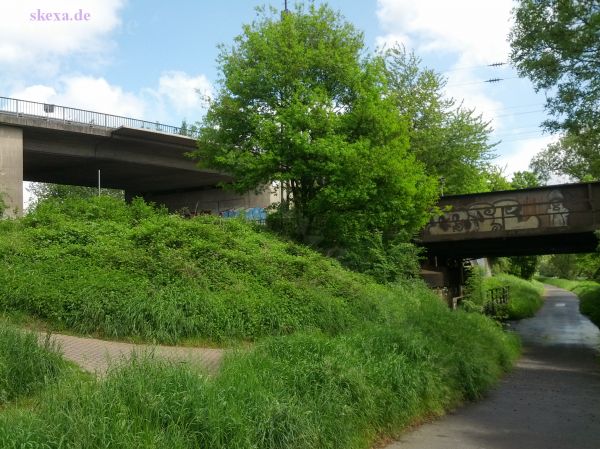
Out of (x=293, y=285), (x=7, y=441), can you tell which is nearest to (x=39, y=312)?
(x=293, y=285)

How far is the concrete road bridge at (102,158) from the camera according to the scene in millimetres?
25969

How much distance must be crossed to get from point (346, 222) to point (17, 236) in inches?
395

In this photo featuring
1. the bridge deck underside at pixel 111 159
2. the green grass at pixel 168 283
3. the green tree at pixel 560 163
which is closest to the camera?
the green grass at pixel 168 283

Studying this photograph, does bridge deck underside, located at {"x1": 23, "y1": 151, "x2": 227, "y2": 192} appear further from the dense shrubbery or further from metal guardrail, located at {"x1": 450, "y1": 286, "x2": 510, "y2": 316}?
metal guardrail, located at {"x1": 450, "y1": 286, "x2": 510, "y2": 316}

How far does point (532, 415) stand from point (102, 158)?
85.3 ft

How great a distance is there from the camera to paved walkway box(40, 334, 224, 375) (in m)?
8.27

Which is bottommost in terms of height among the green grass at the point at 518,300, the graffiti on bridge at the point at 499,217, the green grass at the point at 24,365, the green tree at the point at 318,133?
the green grass at the point at 518,300

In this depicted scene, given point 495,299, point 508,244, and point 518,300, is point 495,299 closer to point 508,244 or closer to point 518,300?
point 518,300

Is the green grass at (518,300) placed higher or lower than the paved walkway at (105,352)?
lower

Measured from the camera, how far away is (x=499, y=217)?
24.2 metres

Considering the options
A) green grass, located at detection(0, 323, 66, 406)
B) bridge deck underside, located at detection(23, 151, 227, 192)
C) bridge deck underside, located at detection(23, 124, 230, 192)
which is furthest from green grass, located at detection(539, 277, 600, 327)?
green grass, located at detection(0, 323, 66, 406)

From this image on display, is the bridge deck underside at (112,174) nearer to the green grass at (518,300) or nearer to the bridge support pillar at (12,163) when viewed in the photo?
the bridge support pillar at (12,163)

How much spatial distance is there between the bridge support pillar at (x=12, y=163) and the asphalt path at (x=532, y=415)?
20779 millimetres

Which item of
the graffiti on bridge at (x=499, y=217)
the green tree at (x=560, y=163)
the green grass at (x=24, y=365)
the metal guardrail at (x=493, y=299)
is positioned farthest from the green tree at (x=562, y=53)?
the green tree at (x=560, y=163)
